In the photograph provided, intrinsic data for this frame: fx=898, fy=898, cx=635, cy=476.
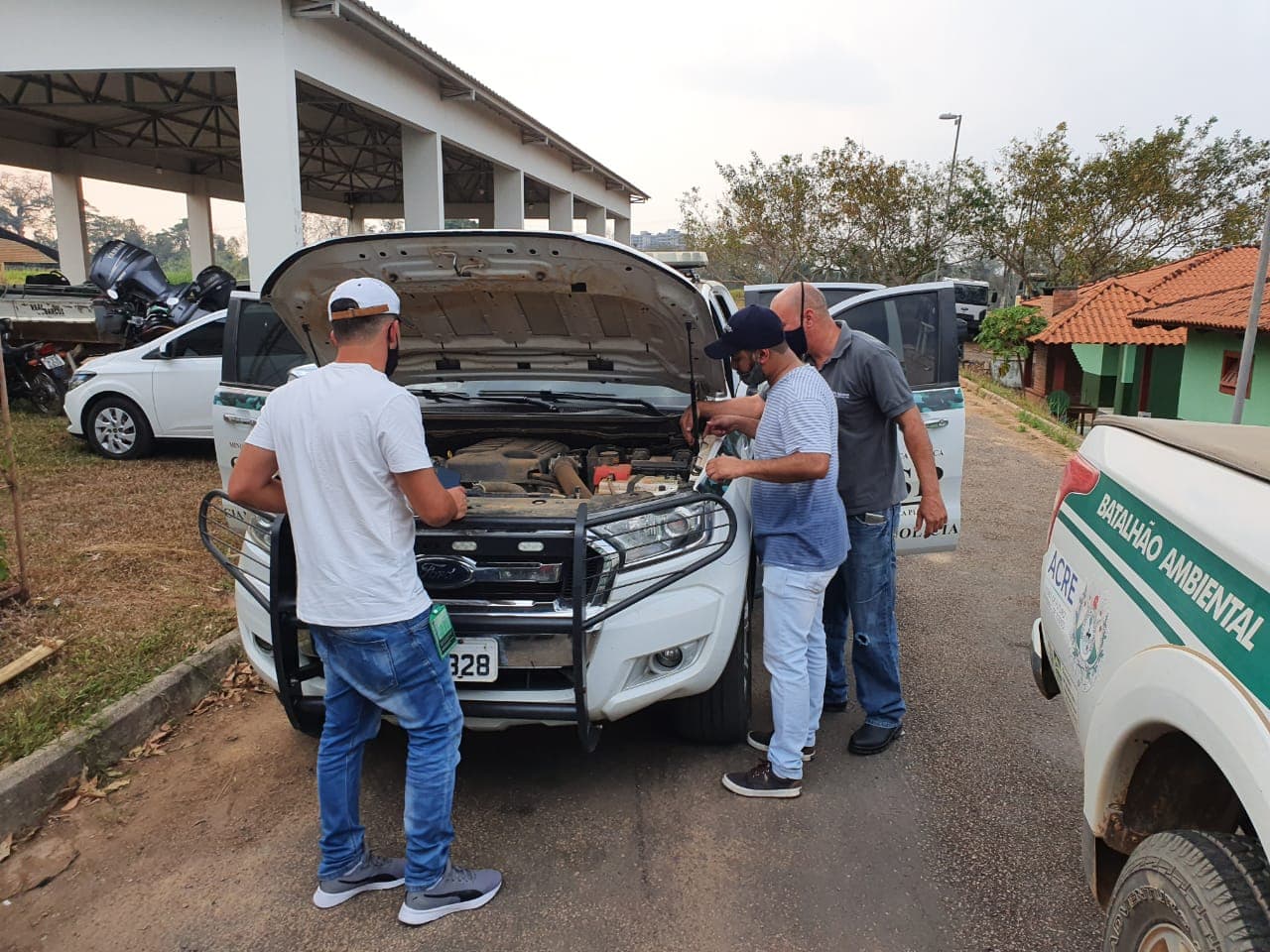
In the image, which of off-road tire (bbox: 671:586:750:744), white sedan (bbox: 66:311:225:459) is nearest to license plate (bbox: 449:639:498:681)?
off-road tire (bbox: 671:586:750:744)

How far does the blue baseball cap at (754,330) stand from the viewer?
3.05 meters

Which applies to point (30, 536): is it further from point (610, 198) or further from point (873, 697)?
point (610, 198)

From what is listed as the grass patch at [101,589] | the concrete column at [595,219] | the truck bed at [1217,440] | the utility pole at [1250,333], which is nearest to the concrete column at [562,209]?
the concrete column at [595,219]

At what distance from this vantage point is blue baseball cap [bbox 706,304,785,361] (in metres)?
3.05

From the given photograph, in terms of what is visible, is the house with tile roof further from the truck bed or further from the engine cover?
the engine cover

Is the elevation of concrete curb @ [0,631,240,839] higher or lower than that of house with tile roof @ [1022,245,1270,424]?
lower

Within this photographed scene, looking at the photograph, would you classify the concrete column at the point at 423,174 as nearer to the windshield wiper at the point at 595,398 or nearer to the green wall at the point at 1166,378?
the windshield wiper at the point at 595,398

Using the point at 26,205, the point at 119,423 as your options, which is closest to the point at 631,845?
the point at 119,423

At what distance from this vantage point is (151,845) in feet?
9.77

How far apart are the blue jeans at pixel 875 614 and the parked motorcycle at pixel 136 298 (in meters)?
9.31

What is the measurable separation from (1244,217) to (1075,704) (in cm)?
3358

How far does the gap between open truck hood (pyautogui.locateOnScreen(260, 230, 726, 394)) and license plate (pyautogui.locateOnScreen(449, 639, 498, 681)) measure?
4.93 feet

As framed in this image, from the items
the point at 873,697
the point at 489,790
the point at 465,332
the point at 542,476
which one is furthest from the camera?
the point at 465,332

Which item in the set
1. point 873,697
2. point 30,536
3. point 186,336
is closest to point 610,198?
point 186,336
